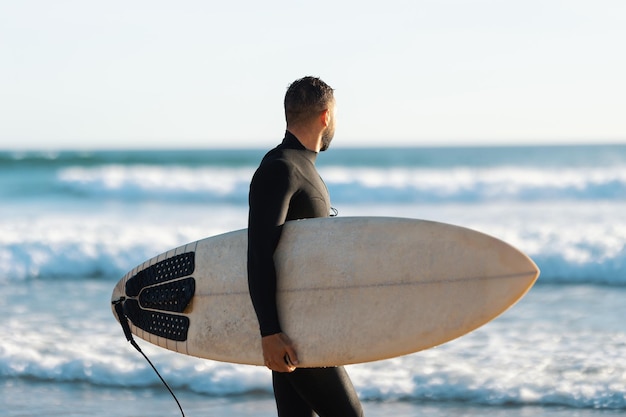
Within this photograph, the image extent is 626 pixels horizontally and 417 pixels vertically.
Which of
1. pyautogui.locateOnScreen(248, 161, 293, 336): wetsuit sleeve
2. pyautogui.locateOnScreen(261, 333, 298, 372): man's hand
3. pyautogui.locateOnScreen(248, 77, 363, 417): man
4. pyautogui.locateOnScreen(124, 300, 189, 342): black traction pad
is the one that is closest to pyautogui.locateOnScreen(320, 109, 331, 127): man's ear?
pyautogui.locateOnScreen(248, 77, 363, 417): man

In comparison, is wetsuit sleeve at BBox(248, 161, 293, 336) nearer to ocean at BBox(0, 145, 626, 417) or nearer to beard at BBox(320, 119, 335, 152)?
beard at BBox(320, 119, 335, 152)

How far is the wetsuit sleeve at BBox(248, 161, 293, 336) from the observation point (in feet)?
7.46

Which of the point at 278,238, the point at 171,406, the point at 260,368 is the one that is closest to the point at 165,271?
the point at 278,238

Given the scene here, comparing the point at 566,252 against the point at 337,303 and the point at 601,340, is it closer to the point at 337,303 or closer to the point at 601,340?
the point at 601,340

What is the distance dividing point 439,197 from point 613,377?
12092 millimetres

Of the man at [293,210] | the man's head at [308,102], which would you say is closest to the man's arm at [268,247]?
the man at [293,210]

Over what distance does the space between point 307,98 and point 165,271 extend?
77 cm

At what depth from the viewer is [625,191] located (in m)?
15.9

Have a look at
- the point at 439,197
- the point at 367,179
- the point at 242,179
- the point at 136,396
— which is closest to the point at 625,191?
the point at 439,197

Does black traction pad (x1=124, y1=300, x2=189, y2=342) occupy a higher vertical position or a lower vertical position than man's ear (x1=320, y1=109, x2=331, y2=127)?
lower

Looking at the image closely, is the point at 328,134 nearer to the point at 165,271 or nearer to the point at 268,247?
the point at 268,247

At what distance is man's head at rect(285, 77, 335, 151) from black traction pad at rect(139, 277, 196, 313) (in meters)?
0.62

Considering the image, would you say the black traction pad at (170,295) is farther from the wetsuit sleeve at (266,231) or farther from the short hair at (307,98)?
the short hair at (307,98)

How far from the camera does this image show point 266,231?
230 centimetres
